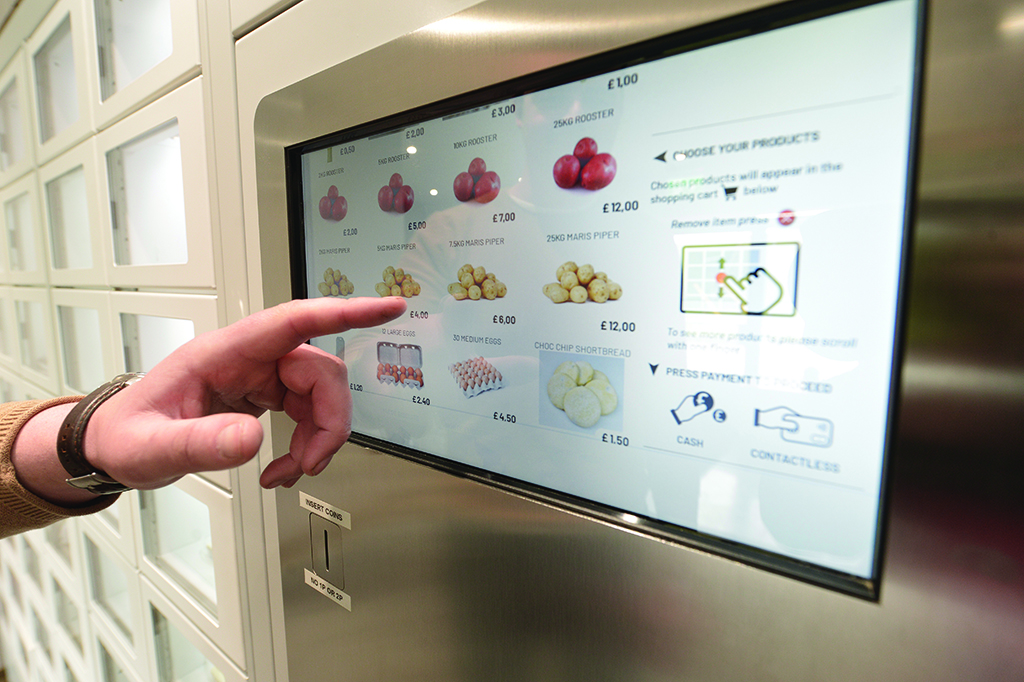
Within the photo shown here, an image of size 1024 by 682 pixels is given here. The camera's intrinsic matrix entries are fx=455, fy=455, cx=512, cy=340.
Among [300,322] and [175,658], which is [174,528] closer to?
[175,658]

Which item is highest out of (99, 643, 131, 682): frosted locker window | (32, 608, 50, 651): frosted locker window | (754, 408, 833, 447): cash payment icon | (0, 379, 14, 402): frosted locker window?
(754, 408, 833, 447): cash payment icon

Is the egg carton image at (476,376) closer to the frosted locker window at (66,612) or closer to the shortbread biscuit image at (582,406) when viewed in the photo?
the shortbread biscuit image at (582,406)

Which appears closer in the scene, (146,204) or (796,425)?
(796,425)

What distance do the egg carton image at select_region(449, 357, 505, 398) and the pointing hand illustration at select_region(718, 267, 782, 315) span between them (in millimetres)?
239

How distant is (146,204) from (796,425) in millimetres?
1416

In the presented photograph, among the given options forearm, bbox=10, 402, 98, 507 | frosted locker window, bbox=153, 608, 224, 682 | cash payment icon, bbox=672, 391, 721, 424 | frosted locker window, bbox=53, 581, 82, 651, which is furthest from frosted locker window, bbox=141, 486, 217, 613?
cash payment icon, bbox=672, 391, 721, 424

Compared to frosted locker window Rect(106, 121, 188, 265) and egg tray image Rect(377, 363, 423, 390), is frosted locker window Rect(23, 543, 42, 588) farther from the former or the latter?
egg tray image Rect(377, 363, 423, 390)

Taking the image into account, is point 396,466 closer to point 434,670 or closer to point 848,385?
point 434,670

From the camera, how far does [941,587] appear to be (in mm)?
284

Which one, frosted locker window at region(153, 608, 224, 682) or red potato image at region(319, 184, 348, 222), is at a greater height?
red potato image at region(319, 184, 348, 222)

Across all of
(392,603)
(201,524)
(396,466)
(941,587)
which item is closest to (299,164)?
(396,466)

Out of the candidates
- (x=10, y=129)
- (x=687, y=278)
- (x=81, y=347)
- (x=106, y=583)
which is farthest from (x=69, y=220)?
(x=687, y=278)

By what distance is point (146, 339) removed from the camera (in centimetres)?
113

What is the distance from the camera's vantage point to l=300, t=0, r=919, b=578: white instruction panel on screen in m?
0.30
